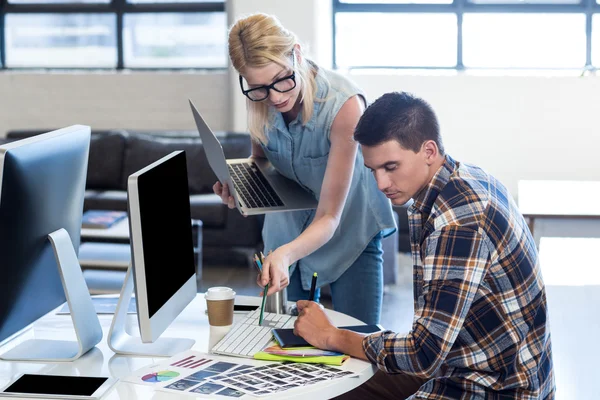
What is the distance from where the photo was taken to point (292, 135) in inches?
82.2

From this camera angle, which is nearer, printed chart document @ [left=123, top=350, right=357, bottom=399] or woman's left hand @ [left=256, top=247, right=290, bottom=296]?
printed chart document @ [left=123, top=350, right=357, bottom=399]

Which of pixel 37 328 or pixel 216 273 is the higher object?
pixel 37 328

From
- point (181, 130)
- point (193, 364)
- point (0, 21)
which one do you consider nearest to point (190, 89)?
point (181, 130)

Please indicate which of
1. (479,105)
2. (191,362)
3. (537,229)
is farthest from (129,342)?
(479,105)

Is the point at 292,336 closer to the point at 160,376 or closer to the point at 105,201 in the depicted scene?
the point at 160,376

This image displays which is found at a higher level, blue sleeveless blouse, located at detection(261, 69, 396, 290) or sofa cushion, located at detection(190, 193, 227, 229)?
blue sleeveless blouse, located at detection(261, 69, 396, 290)

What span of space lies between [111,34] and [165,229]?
17.3 feet

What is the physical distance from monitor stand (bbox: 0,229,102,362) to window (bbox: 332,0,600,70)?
16.3ft

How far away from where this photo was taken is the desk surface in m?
3.07

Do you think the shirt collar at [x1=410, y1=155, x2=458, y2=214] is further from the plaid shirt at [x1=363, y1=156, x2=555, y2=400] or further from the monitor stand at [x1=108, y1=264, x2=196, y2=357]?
the monitor stand at [x1=108, y1=264, x2=196, y2=357]

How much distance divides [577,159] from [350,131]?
439 cm

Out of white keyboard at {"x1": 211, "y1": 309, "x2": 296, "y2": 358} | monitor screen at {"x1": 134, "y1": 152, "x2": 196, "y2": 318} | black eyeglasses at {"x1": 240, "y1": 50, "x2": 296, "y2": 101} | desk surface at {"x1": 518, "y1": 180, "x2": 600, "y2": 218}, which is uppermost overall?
black eyeglasses at {"x1": 240, "y1": 50, "x2": 296, "y2": 101}

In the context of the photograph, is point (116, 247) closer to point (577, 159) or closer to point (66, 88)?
point (66, 88)

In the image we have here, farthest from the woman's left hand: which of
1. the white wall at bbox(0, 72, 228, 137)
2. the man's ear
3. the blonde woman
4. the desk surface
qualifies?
the white wall at bbox(0, 72, 228, 137)
